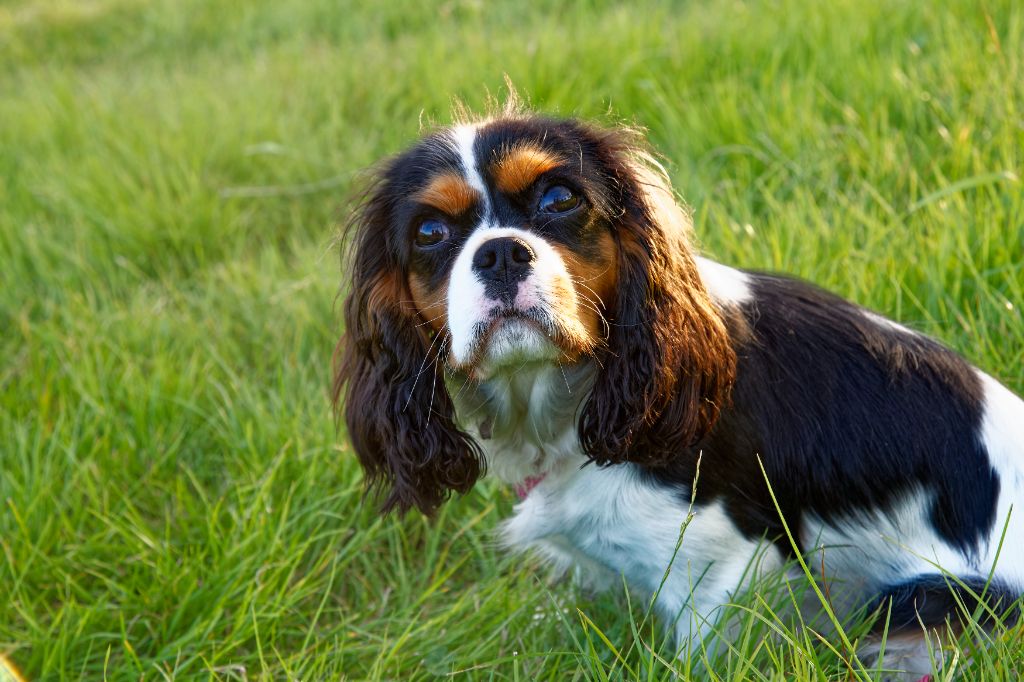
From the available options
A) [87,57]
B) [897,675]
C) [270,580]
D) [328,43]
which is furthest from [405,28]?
[897,675]

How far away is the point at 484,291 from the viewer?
206 cm

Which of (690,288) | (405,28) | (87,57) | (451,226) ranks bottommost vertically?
(87,57)

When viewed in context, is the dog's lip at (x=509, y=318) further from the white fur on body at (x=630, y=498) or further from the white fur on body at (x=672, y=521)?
the white fur on body at (x=672, y=521)

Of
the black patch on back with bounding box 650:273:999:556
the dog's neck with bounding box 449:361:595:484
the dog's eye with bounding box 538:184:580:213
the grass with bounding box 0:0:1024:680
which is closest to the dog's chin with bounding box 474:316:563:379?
the dog's neck with bounding box 449:361:595:484

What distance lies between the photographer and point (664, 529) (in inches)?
88.0

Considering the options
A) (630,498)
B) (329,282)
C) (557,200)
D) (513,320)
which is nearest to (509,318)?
(513,320)

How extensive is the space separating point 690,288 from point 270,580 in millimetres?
1315

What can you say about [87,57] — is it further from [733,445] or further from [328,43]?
[733,445]

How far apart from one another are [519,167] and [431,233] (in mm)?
250

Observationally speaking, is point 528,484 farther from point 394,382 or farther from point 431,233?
point 431,233

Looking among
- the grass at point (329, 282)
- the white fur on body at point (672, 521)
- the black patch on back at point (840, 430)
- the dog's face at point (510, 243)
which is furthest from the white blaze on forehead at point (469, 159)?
the grass at point (329, 282)

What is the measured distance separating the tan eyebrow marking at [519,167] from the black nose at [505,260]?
0.61 ft

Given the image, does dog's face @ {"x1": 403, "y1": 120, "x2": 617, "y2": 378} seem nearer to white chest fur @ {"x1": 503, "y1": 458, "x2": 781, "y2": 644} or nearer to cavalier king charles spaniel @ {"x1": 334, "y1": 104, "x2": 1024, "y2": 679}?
cavalier king charles spaniel @ {"x1": 334, "y1": 104, "x2": 1024, "y2": 679}

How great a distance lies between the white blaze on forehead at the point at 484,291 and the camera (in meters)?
2.05
